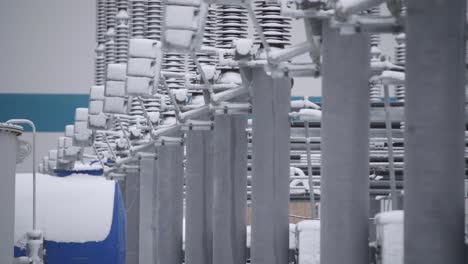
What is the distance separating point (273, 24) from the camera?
16.9 m

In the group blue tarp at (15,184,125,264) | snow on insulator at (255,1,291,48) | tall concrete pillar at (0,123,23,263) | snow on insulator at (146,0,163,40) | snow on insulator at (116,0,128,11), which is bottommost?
blue tarp at (15,184,125,264)

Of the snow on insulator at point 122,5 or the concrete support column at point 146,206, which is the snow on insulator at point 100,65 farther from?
the concrete support column at point 146,206

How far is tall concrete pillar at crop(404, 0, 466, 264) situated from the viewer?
31.5ft

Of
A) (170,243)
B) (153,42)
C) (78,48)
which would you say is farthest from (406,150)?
(78,48)

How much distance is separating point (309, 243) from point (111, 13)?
1757 centimetres

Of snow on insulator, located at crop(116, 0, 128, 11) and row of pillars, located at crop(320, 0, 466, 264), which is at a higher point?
snow on insulator, located at crop(116, 0, 128, 11)

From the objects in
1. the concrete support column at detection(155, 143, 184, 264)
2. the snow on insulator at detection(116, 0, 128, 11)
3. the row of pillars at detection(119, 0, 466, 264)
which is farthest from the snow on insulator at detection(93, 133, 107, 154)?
the row of pillars at detection(119, 0, 466, 264)

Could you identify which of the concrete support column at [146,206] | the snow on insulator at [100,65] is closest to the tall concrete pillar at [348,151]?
the concrete support column at [146,206]

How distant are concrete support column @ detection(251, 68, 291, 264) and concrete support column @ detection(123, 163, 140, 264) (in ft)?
44.1

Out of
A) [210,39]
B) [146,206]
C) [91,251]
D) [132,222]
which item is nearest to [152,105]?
[146,206]

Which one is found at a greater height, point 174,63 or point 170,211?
point 174,63

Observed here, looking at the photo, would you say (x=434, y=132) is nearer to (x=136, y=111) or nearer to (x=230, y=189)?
(x=230, y=189)

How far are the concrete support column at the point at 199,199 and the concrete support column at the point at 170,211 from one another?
212cm

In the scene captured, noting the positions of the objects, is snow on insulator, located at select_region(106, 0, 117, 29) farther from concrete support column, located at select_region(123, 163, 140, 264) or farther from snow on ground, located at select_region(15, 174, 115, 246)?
snow on ground, located at select_region(15, 174, 115, 246)
